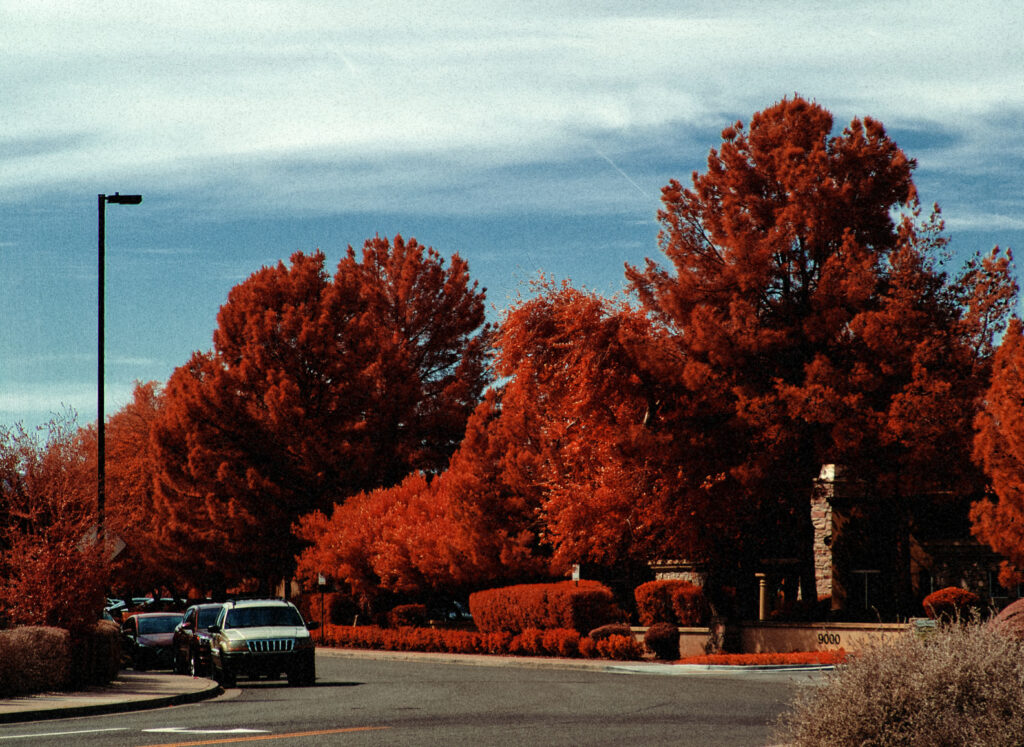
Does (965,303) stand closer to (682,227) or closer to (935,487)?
(935,487)

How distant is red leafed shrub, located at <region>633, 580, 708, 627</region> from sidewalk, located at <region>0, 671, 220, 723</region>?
1476 cm

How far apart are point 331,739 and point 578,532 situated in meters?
18.7

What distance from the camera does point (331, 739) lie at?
44.1 feet

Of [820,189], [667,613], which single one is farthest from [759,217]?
[667,613]

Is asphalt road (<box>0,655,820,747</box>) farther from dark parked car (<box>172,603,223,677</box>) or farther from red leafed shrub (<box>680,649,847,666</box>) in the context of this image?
red leafed shrub (<box>680,649,847,666</box>)

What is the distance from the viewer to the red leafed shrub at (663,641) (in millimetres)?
32250

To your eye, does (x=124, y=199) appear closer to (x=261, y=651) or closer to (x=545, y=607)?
(x=261, y=651)

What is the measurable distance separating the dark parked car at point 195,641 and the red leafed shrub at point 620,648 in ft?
34.2

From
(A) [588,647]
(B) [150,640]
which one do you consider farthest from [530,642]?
(B) [150,640]

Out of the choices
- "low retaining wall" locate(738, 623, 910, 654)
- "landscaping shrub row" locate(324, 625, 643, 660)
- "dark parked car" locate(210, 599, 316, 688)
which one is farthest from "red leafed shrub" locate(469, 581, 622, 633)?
"dark parked car" locate(210, 599, 316, 688)

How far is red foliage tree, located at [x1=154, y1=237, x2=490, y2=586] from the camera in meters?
57.3

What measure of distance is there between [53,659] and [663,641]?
631 inches

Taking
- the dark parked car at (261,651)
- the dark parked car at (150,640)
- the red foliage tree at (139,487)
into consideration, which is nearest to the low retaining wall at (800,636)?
the dark parked car at (261,651)

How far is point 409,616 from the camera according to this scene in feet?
147
